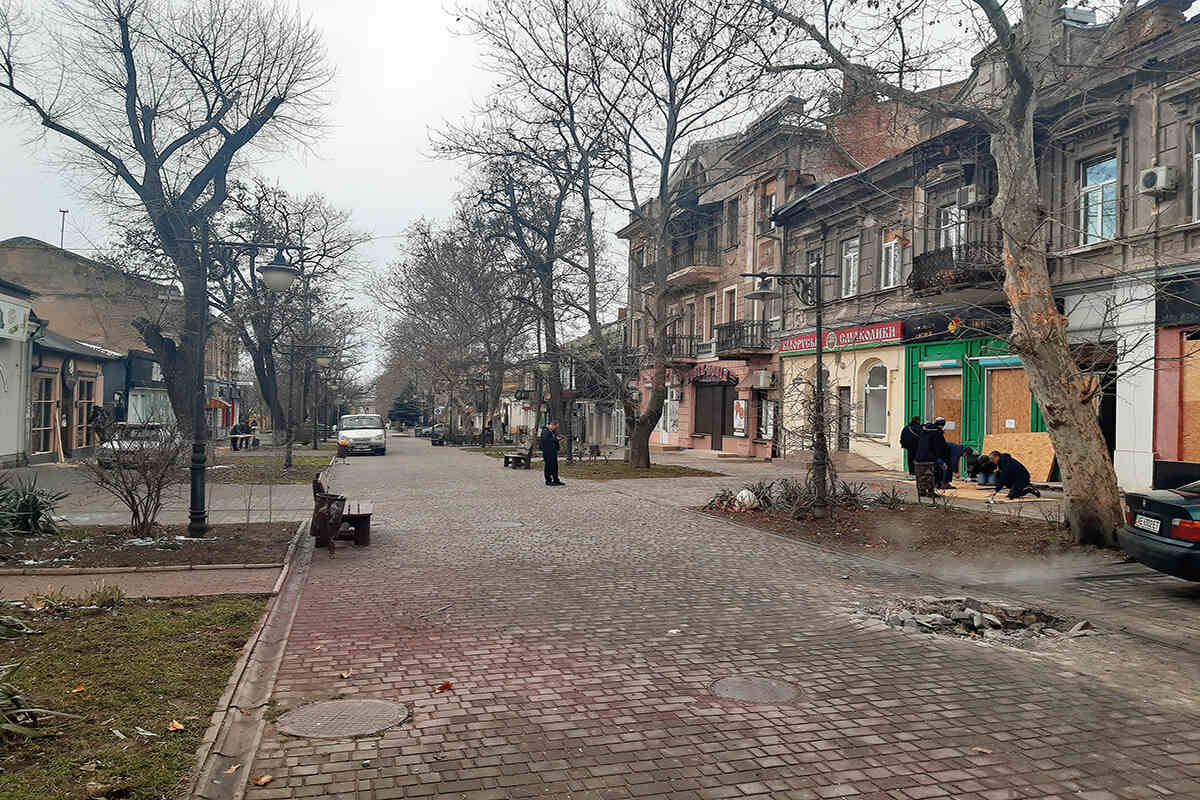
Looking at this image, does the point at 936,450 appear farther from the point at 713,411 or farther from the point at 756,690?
the point at 713,411

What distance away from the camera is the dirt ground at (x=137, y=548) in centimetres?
929

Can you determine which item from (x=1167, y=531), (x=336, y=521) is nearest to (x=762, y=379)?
(x=336, y=521)

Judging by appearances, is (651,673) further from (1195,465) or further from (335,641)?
(1195,465)

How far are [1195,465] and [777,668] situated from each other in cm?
1313

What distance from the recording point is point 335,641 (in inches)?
253

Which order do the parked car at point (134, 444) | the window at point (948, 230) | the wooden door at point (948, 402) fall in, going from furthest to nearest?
the wooden door at point (948, 402) < the window at point (948, 230) < the parked car at point (134, 444)

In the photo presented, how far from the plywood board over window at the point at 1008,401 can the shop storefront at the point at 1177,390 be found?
3.48 meters

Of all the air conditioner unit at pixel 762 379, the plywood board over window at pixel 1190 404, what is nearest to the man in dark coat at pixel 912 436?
the plywood board over window at pixel 1190 404

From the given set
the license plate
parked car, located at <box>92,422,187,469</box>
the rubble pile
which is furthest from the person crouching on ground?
parked car, located at <box>92,422,187,469</box>

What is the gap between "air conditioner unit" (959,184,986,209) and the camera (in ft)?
65.5

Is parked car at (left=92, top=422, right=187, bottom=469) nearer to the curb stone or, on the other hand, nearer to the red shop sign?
the curb stone

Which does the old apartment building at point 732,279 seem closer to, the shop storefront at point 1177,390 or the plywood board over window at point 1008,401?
the plywood board over window at point 1008,401

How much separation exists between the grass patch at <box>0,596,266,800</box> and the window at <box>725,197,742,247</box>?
30.0 metres

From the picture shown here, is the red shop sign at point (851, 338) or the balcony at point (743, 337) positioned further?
the balcony at point (743, 337)
